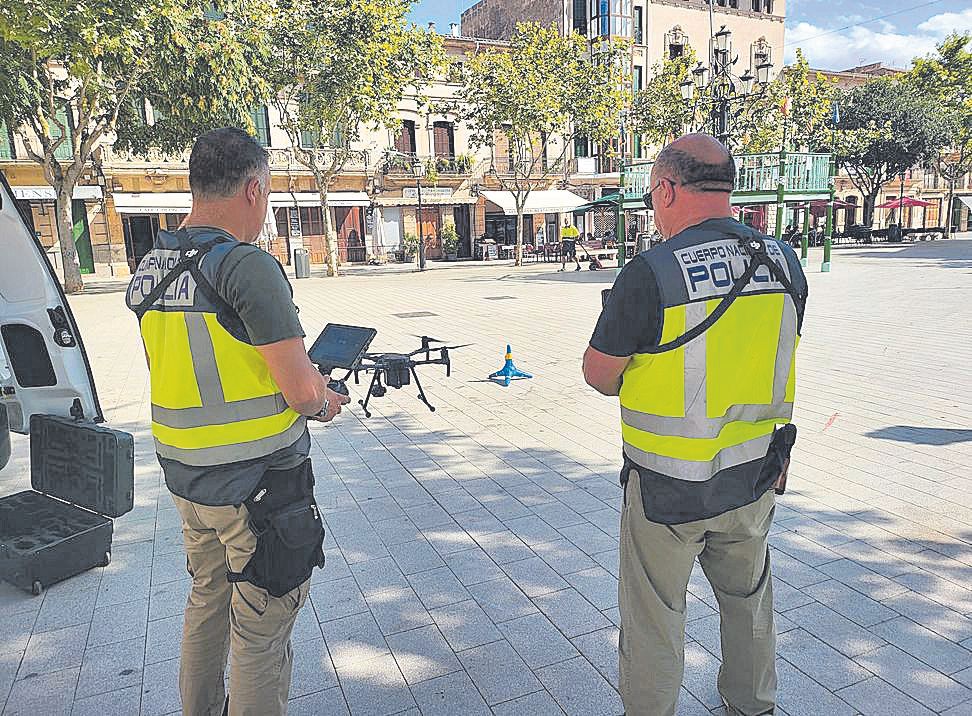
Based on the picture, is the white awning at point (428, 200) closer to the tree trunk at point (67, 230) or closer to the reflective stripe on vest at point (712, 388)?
the tree trunk at point (67, 230)

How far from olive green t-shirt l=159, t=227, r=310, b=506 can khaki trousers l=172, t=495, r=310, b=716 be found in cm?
6

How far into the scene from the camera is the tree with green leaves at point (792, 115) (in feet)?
102

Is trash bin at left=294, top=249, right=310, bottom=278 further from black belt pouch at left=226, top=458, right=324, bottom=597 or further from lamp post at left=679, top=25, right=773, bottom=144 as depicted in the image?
black belt pouch at left=226, top=458, right=324, bottom=597

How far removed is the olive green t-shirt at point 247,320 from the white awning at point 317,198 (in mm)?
27597

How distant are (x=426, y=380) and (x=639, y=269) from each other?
20.0 feet

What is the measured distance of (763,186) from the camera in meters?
17.6

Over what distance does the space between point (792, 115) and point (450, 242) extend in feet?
56.1

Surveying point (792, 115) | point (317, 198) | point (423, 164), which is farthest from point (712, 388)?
point (792, 115)

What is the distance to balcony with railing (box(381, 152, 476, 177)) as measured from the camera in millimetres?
31433

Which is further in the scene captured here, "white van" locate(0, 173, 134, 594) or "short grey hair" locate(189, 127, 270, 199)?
"white van" locate(0, 173, 134, 594)

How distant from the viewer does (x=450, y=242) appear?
32.6 metres

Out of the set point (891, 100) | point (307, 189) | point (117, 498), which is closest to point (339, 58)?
point (307, 189)

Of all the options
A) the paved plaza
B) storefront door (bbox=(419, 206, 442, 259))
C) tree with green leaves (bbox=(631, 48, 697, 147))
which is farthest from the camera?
storefront door (bbox=(419, 206, 442, 259))

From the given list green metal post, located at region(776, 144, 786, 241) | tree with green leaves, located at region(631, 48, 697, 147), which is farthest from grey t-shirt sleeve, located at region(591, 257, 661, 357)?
tree with green leaves, located at region(631, 48, 697, 147)
